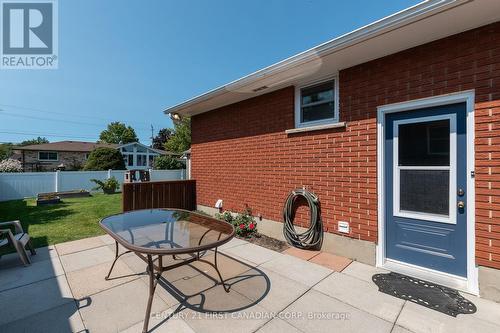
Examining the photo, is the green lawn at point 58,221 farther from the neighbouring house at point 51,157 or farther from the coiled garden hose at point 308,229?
the neighbouring house at point 51,157

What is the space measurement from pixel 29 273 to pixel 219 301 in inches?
111

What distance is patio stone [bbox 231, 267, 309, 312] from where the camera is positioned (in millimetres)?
2553

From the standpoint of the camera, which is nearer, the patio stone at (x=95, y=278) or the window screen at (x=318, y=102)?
the patio stone at (x=95, y=278)

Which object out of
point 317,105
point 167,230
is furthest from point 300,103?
point 167,230

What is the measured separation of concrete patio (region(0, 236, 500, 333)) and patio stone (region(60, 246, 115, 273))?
3 cm

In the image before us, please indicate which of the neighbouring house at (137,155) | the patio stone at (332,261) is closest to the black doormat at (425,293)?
the patio stone at (332,261)

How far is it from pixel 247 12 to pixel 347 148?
5.40 metres

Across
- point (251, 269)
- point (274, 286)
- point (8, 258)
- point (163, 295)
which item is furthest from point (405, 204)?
point (8, 258)

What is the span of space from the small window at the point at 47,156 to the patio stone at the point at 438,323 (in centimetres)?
3181

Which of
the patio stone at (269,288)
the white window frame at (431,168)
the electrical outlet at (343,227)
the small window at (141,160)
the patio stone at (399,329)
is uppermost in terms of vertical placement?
the small window at (141,160)

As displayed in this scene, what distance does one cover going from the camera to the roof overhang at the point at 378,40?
2.42 m

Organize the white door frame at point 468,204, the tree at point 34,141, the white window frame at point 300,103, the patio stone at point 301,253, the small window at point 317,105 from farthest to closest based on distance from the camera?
1. the tree at point 34,141
2. the small window at point 317,105
3. the white window frame at point 300,103
4. the patio stone at point 301,253
5. the white door frame at point 468,204

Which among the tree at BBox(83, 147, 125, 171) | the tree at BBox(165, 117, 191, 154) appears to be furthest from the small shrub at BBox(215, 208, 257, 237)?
the tree at BBox(165, 117, 191, 154)

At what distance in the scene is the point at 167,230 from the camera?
3.13 m
